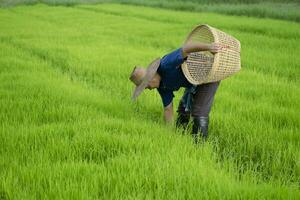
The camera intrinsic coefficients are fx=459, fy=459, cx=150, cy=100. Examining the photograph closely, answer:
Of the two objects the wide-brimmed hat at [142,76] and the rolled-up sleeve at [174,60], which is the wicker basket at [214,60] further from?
the wide-brimmed hat at [142,76]

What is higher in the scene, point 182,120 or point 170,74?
point 170,74

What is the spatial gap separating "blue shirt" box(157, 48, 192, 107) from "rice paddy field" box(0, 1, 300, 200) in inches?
10.4

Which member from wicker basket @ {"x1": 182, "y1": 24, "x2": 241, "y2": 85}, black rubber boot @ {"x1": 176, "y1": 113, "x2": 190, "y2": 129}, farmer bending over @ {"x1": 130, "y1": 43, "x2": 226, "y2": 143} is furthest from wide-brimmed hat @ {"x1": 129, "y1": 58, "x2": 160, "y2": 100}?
black rubber boot @ {"x1": 176, "y1": 113, "x2": 190, "y2": 129}

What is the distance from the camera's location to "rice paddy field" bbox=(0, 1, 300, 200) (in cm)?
226

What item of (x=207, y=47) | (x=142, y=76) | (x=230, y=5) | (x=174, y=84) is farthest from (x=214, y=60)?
(x=230, y=5)

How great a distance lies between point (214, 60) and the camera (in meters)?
3.04

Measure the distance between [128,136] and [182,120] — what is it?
810mm

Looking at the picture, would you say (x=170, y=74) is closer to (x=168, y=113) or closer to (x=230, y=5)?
(x=168, y=113)

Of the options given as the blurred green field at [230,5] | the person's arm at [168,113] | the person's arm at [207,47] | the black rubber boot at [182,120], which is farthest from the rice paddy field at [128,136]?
the blurred green field at [230,5]

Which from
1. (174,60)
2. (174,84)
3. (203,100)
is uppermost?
(174,60)

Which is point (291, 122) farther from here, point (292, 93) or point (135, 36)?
point (135, 36)

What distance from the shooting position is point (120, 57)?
6.96 metres

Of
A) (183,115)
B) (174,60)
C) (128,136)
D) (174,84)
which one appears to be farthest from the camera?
(183,115)

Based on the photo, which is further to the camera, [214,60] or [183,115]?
[183,115]
